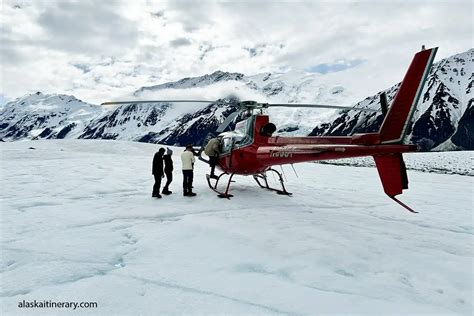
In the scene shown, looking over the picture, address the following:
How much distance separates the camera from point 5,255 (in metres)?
4.91

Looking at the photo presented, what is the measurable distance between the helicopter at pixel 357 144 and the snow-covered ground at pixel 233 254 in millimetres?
1161

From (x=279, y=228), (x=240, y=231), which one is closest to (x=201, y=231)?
(x=240, y=231)

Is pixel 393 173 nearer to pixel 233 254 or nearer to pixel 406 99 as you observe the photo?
pixel 406 99

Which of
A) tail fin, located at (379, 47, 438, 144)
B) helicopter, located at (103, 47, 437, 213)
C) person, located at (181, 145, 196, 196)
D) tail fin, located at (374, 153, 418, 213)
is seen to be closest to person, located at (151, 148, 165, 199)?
person, located at (181, 145, 196, 196)

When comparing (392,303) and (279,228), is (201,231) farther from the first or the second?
(392,303)

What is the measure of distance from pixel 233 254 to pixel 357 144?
3906 mm

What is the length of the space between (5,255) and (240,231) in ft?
12.9

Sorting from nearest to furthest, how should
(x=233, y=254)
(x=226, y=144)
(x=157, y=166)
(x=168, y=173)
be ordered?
1. (x=233, y=254)
2. (x=157, y=166)
3. (x=168, y=173)
4. (x=226, y=144)

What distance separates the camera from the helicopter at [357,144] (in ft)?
21.2

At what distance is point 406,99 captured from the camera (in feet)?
21.4

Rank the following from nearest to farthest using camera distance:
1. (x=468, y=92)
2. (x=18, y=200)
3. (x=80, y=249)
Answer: (x=80, y=249) < (x=18, y=200) < (x=468, y=92)

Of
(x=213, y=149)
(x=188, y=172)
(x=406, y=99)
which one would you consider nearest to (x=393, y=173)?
(x=406, y=99)

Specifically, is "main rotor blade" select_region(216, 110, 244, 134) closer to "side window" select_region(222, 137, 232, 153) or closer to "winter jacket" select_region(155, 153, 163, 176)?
"side window" select_region(222, 137, 232, 153)

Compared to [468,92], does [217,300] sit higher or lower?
lower
